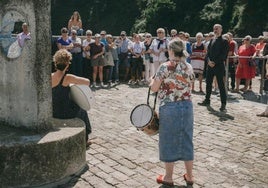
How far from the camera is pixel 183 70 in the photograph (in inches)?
197

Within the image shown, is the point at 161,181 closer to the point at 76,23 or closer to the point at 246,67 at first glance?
the point at 246,67

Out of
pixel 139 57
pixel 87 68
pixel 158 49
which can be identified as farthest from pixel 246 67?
pixel 87 68

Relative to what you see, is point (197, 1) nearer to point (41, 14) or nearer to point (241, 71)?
point (241, 71)

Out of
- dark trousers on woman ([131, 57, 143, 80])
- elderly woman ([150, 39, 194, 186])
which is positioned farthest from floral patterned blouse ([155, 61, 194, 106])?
dark trousers on woman ([131, 57, 143, 80])

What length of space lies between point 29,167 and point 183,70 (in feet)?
7.22

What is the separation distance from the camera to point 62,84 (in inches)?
239

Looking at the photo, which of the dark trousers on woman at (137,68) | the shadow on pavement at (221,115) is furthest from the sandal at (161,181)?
the dark trousers on woman at (137,68)

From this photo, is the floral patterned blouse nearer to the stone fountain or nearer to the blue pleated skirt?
the blue pleated skirt

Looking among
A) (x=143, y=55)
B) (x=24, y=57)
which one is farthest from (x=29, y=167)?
(x=143, y=55)

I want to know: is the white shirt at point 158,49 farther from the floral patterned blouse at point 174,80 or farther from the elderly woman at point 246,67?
the floral patterned blouse at point 174,80

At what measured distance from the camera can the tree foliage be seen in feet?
90.4

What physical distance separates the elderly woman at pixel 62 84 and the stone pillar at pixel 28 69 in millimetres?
596

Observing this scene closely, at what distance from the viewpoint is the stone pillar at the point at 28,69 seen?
17.1ft

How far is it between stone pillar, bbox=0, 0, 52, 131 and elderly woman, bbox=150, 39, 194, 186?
1465 mm
